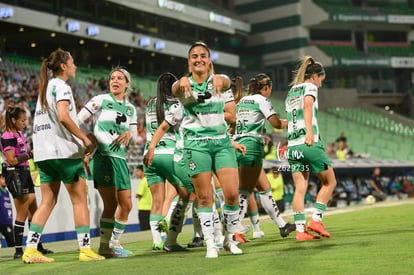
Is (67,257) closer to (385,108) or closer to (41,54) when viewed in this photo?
(41,54)

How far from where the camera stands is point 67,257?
9.52 meters

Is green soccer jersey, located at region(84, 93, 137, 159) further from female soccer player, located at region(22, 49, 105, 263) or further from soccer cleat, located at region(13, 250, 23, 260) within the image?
soccer cleat, located at region(13, 250, 23, 260)

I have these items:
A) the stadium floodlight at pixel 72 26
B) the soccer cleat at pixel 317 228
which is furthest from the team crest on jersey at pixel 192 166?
the stadium floodlight at pixel 72 26

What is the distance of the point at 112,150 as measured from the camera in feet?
29.3

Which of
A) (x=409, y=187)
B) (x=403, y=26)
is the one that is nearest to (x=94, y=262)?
(x=409, y=187)

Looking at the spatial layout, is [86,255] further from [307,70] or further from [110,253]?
[307,70]

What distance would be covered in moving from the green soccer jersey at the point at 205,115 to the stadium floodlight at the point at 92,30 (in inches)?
1554

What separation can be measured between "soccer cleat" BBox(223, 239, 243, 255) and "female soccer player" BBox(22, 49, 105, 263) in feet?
4.79

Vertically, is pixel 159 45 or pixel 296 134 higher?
pixel 159 45

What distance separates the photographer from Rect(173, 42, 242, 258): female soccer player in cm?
784

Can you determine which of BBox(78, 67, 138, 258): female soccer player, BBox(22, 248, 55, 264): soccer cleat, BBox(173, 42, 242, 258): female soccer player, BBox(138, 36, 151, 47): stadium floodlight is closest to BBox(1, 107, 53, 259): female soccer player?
BBox(78, 67, 138, 258): female soccer player

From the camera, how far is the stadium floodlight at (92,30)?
46.3 metres

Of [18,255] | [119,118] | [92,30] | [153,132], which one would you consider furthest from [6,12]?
[119,118]

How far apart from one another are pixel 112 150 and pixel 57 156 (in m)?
0.80
